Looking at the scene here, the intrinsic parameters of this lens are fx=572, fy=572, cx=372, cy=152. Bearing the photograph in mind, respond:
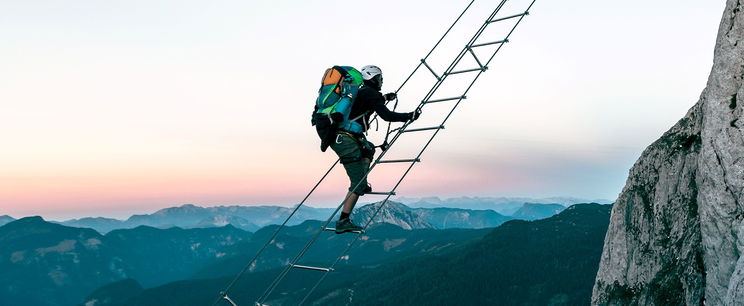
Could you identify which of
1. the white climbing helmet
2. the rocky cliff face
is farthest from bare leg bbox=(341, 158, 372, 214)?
the rocky cliff face

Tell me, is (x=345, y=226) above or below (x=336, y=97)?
below

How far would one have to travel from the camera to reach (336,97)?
583 inches

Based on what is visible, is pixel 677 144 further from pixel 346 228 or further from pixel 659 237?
pixel 346 228

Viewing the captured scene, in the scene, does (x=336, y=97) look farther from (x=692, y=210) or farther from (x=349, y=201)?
(x=692, y=210)

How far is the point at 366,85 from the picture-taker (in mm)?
15125

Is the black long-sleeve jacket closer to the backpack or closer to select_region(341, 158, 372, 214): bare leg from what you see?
the backpack

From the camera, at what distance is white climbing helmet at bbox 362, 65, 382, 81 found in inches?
591

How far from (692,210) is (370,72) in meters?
16.6

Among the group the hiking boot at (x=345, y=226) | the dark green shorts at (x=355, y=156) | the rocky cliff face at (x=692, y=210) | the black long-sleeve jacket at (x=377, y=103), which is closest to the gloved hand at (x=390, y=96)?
the black long-sleeve jacket at (x=377, y=103)

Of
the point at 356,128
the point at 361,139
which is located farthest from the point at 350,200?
the point at 356,128

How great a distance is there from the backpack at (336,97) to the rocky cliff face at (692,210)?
393 inches

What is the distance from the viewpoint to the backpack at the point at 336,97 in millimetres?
14672

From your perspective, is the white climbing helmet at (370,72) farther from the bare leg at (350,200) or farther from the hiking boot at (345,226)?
the hiking boot at (345,226)

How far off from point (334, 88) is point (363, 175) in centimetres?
260
